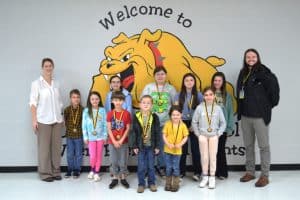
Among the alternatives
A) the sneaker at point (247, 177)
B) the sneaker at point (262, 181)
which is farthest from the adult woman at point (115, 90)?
the sneaker at point (262, 181)

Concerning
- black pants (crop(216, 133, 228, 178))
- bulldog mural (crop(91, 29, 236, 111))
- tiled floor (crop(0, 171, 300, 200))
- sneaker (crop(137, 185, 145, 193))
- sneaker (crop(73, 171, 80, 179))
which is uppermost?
bulldog mural (crop(91, 29, 236, 111))

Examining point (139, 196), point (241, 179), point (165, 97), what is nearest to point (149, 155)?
point (139, 196)

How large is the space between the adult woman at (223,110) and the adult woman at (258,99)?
194 mm

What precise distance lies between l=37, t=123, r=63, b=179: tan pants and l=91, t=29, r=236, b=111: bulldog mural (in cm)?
81

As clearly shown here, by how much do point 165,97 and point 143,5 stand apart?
131 cm

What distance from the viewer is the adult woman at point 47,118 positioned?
471 cm

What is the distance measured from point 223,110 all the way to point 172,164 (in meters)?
0.96

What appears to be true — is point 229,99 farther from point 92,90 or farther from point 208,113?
point 92,90

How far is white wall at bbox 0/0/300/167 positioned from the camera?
5059mm

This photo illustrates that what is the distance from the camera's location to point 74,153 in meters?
4.96

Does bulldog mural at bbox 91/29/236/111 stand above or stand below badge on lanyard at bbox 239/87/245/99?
above

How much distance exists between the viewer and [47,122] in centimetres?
471

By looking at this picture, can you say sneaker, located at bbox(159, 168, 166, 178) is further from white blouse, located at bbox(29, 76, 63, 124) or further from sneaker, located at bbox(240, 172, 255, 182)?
white blouse, located at bbox(29, 76, 63, 124)

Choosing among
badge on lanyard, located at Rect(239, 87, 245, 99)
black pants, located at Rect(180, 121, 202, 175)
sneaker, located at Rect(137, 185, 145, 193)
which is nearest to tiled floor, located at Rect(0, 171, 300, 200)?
sneaker, located at Rect(137, 185, 145, 193)
